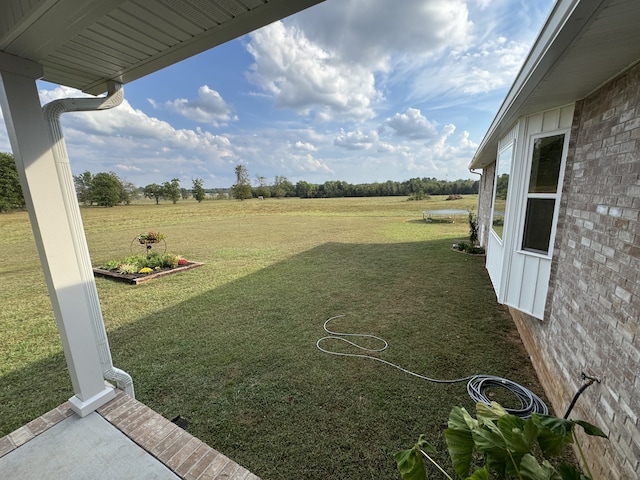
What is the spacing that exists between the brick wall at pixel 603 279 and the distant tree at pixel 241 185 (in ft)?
135

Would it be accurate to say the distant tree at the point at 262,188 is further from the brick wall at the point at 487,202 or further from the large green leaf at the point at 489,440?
the large green leaf at the point at 489,440

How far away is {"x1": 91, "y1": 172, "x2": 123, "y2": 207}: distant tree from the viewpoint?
23.8m

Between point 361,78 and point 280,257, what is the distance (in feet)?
22.9

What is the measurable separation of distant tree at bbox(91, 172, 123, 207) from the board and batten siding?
29910 mm

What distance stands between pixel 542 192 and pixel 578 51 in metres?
Result: 1.93

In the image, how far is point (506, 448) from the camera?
116cm

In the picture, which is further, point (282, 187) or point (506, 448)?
point (282, 187)

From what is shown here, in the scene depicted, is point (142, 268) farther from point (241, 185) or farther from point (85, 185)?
point (241, 185)

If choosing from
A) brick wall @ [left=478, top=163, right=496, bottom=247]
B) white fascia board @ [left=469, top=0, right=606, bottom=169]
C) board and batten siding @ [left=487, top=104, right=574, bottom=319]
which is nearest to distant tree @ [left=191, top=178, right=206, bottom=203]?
brick wall @ [left=478, top=163, right=496, bottom=247]

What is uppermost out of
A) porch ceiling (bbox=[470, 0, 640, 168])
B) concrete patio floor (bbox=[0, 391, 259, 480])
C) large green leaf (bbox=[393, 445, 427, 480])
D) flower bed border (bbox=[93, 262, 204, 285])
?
porch ceiling (bbox=[470, 0, 640, 168])

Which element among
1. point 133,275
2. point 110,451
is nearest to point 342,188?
point 133,275

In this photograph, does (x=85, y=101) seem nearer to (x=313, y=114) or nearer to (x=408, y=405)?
(x=408, y=405)

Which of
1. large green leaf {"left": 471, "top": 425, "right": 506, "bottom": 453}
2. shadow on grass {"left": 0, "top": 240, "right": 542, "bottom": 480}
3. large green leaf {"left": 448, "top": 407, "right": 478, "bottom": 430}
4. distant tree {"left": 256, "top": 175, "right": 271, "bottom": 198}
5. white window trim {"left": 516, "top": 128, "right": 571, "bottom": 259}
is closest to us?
large green leaf {"left": 471, "top": 425, "right": 506, "bottom": 453}

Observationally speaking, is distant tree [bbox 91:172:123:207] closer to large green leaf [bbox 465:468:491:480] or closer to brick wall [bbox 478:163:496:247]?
brick wall [bbox 478:163:496:247]
